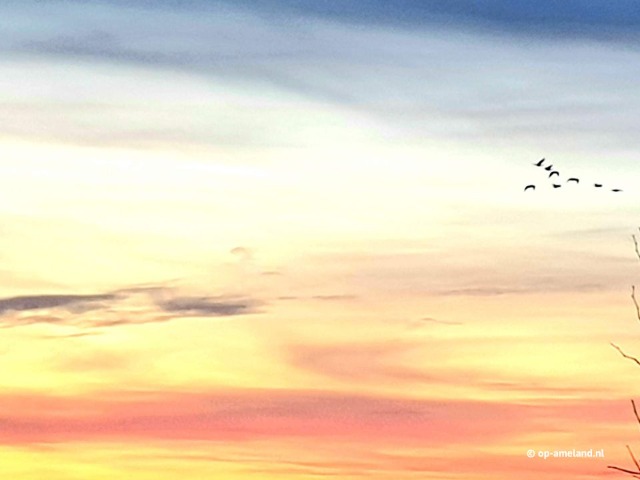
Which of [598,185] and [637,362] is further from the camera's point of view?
[598,185]

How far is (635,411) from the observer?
54.8 feet

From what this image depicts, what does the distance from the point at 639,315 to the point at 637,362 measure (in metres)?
0.94

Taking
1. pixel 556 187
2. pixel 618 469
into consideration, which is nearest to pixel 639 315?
pixel 618 469

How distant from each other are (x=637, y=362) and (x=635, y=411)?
2.26ft

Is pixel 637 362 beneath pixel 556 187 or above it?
beneath

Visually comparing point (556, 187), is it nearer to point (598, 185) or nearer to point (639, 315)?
point (598, 185)

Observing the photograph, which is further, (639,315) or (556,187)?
(556,187)

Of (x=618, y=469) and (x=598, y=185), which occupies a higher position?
(x=598, y=185)

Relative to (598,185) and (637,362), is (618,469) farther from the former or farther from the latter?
(598,185)

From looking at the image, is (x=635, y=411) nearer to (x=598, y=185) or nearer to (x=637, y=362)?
(x=637, y=362)

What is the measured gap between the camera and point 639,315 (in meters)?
17.3

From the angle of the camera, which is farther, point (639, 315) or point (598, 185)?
point (598, 185)

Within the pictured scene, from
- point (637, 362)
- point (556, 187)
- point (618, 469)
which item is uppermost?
point (556, 187)

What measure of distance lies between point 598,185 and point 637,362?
21265 mm
